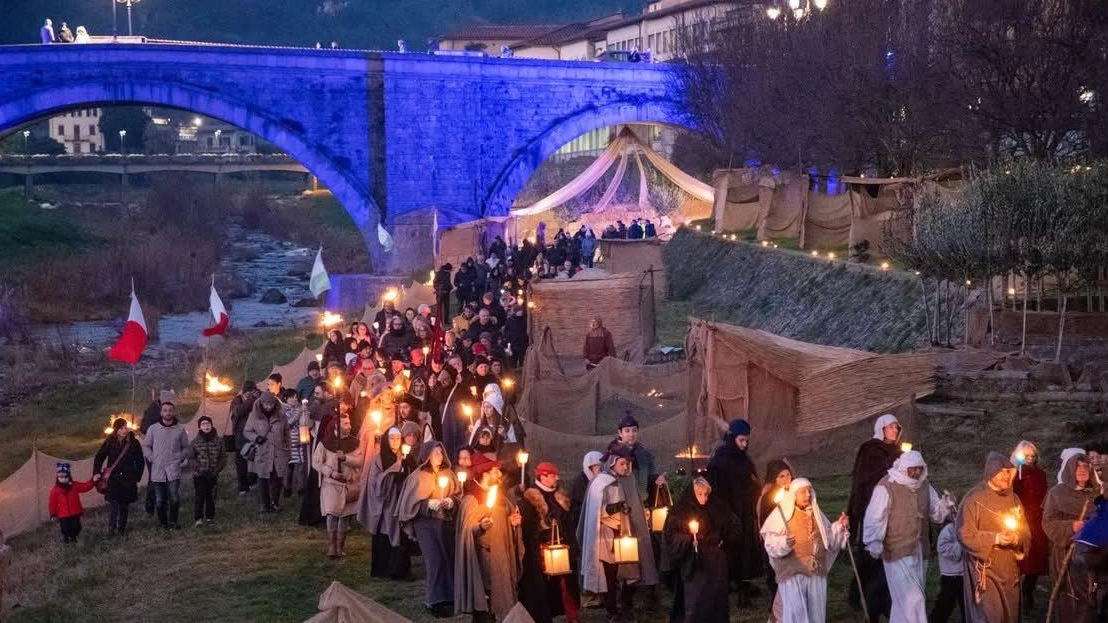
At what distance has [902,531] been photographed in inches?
379

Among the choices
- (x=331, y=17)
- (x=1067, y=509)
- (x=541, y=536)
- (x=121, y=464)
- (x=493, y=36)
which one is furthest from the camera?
(x=331, y=17)

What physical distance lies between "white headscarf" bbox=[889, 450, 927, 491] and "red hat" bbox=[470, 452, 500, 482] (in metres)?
3.13

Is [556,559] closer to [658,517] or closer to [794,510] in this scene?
[658,517]

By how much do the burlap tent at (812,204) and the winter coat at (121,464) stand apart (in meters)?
11.2

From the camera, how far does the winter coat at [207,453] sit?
48.5 ft

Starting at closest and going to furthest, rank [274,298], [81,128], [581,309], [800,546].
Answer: [800,546], [581,309], [274,298], [81,128]

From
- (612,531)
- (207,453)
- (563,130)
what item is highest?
(563,130)

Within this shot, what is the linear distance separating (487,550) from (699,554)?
1646 millimetres

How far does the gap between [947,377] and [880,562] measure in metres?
5.21

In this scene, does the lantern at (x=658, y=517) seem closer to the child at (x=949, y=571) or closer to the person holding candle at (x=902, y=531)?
the person holding candle at (x=902, y=531)

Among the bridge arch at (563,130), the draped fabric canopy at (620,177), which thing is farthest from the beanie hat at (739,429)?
the bridge arch at (563,130)

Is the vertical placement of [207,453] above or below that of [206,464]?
above

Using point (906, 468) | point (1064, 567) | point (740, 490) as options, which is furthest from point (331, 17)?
point (1064, 567)

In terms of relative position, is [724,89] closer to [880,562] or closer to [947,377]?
[947,377]
